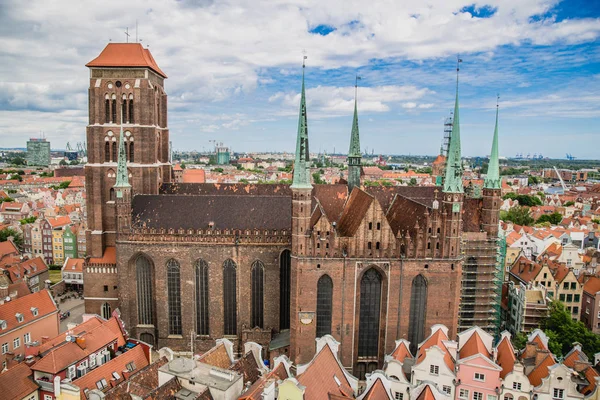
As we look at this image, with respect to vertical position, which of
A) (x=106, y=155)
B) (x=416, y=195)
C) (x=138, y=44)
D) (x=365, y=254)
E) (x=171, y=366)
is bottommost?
(x=171, y=366)

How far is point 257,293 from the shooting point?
56250 millimetres

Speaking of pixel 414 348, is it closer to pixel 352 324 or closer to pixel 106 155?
pixel 352 324

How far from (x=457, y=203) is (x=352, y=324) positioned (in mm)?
16127

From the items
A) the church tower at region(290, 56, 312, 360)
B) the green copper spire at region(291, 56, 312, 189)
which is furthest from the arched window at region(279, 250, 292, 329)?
the green copper spire at region(291, 56, 312, 189)

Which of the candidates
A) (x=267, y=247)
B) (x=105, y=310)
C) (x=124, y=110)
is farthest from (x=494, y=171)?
(x=105, y=310)

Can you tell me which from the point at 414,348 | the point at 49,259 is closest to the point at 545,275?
the point at 414,348

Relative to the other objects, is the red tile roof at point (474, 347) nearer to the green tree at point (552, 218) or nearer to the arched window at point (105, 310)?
the arched window at point (105, 310)

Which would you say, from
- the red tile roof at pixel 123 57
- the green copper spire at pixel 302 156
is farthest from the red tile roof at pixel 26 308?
the green copper spire at pixel 302 156

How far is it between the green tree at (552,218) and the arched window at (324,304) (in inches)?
4663

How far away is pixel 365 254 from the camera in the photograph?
150 feet

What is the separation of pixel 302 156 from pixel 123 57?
106 feet

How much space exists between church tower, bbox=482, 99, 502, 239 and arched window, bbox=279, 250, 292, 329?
82.8 feet

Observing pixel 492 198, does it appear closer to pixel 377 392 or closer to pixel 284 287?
pixel 284 287

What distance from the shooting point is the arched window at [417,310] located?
155 ft
